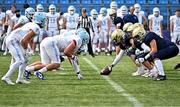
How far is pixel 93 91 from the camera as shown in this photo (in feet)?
33.0

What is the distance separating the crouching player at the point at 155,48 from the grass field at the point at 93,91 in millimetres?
415

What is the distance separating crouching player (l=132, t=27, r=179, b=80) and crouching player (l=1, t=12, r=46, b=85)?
2.01m

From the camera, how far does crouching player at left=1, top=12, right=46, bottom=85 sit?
10883 millimetres

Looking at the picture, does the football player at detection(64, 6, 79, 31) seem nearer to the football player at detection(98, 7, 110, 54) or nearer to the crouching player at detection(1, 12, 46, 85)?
the football player at detection(98, 7, 110, 54)

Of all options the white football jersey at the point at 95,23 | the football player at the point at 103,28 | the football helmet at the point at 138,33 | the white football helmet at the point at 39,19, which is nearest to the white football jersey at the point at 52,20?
the white football jersey at the point at 95,23

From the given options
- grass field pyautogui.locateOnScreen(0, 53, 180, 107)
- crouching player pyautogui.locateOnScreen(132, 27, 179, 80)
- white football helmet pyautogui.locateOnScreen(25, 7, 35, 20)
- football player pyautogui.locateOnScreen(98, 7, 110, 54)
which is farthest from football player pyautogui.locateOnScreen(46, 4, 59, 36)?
white football helmet pyautogui.locateOnScreen(25, 7, 35, 20)

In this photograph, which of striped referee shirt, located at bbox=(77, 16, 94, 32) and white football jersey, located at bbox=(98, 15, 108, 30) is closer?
striped referee shirt, located at bbox=(77, 16, 94, 32)

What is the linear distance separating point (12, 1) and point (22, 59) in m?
17.8

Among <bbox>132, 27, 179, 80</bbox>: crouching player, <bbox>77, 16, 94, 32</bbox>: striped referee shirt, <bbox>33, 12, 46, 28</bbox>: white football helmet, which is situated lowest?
<bbox>77, 16, 94, 32</bbox>: striped referee shirt

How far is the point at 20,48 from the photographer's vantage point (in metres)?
11.1

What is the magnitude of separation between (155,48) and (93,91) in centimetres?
220

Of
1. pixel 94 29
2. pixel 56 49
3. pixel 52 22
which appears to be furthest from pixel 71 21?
pixel 56 49

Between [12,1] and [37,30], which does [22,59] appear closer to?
[37,30]

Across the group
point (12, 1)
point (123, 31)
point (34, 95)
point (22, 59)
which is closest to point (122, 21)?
point (123, 31)
